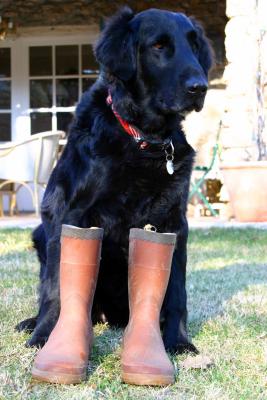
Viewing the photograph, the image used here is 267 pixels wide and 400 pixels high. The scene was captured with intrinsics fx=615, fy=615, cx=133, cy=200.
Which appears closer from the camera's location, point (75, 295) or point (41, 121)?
point (75, 295)

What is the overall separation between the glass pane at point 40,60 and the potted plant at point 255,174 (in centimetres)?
297

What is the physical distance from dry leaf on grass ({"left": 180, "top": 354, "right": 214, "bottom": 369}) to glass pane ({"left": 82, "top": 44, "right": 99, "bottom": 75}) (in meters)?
6.26

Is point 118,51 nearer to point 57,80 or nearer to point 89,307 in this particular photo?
point 89,307

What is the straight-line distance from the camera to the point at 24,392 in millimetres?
1546

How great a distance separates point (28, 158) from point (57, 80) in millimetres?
2019

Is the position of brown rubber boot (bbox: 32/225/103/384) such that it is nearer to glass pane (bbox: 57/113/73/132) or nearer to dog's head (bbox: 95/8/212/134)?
dog's head (bbox: 95/8/212/134)

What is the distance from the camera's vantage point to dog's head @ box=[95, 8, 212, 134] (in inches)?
74.5

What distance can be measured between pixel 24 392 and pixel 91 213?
1.89 feet

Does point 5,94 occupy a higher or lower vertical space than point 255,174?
higher

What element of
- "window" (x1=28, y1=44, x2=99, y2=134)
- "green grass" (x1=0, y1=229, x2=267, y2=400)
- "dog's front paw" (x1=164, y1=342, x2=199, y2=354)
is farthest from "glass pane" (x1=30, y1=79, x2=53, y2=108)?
"dog's front paw" (x1=164, y1=342, x2=199, y2=354)

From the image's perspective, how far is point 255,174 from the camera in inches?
217

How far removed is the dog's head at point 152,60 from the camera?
1892 millimetres

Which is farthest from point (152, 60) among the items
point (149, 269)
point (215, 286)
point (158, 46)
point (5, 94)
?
point (5, 94)

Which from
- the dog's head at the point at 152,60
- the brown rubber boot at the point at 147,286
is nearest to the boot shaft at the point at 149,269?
the brown rubber boot at the point at 147,286
